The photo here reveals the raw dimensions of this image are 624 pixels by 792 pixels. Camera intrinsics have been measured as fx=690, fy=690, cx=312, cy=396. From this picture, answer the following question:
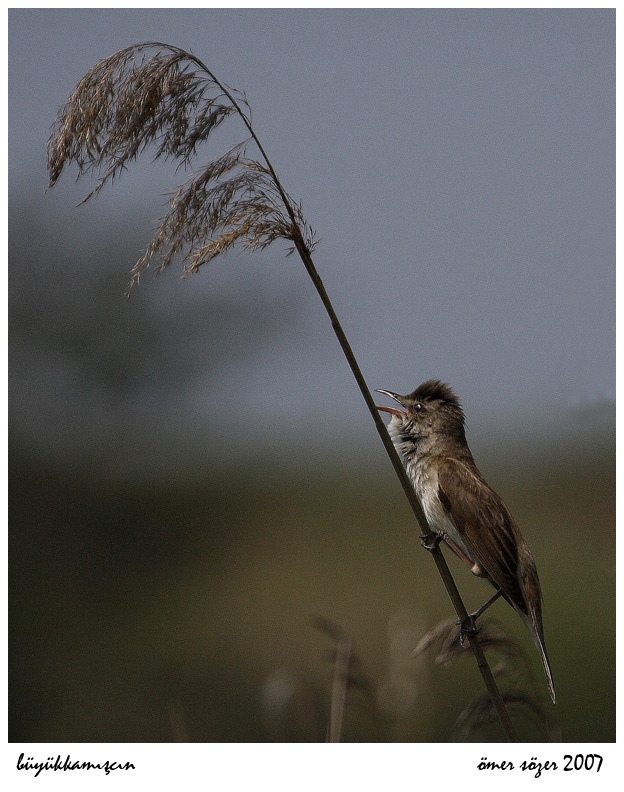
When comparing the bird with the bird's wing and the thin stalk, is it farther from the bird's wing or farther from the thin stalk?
the thin stalk

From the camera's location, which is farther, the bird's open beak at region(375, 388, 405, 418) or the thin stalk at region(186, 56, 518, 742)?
the bird's open beak at region(375, 388, 405, 418)

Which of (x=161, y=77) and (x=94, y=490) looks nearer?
(x=161, y=77)

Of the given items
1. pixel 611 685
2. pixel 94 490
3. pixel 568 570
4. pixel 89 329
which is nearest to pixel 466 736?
pixel 611 685

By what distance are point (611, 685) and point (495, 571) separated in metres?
0.79

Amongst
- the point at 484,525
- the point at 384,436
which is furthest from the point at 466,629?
the point at 384,436

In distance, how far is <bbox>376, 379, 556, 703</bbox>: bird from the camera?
2.10m

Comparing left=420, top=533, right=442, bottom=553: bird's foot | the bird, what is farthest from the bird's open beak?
left=420, top=533, right=442, bottom=553: bird's foot

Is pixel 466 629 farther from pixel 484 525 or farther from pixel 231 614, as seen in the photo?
pixel 231 614

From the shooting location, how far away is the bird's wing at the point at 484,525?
2.09m

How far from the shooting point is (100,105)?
178 centimetres

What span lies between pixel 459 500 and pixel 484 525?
0.11 meters

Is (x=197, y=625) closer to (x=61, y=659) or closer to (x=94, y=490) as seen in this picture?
(x=61, y=659)
